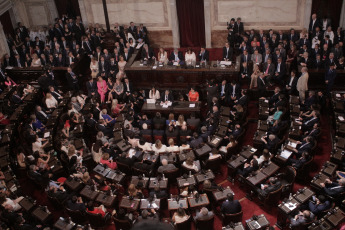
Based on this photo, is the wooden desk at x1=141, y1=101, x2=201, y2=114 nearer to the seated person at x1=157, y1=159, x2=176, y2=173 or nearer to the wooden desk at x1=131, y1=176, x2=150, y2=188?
the seated person at x1=157, y1=159, x2=176, y2=173

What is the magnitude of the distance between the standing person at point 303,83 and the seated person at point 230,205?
17.9ft

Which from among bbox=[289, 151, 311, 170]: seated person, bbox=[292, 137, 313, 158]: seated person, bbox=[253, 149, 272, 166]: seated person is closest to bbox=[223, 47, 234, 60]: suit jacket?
bbox=[292, 137, 313, 158]: seated person

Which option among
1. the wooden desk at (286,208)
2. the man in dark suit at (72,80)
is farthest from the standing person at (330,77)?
the man in dark suit at (72,80)

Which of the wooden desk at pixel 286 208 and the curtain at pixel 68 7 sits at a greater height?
the curtain at pixel 68 7

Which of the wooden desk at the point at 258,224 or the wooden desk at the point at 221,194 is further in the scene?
the wooden desk at the point at 221,194

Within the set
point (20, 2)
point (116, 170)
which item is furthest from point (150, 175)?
point (20, 2)

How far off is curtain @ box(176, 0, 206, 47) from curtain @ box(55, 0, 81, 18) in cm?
557

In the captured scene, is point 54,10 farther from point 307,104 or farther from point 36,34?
point 307,104

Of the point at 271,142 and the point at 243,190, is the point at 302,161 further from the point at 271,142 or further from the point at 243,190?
the point at 243,190

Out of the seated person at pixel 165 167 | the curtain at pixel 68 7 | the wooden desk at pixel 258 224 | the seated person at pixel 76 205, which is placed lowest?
the wooden desk at pixel 258 224

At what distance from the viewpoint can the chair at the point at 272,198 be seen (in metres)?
8.80

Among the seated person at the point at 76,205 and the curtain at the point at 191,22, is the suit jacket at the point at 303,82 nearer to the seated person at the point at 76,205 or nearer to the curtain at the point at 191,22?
the curtain at the point at 191,22

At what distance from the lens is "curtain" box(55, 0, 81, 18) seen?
18.3m

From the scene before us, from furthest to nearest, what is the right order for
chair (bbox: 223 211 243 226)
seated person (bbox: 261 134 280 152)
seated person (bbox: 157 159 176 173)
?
seated person (bbox: 261 134 280 152) → seated person (bbox: 157 159 176 173) → chair (bbox: 223 211 243 226)
